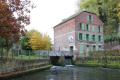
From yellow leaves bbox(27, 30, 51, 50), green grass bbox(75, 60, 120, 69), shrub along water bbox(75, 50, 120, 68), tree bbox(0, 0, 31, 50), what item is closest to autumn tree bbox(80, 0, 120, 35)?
yellow leaves bbox(27, 30, 51, 50)

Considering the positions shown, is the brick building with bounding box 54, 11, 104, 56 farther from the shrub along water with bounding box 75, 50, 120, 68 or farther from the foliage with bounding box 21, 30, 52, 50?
the foliage with bounding box 21, 30, 52, 50

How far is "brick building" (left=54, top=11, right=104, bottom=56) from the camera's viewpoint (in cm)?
6406

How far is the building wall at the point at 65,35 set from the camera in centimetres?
6500

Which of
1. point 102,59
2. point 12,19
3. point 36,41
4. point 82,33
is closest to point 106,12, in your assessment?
point 82,33

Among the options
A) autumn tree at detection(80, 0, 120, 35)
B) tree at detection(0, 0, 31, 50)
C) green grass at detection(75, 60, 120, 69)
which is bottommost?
green grass at detection(75, 60, 120, 69)

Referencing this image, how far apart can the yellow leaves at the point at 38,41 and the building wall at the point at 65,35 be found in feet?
13.0

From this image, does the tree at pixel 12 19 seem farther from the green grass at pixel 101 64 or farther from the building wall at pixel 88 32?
the building wall at pixel 88 32

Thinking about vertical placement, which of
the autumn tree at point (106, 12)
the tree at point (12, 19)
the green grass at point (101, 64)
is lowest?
the green grass at point (101, 64)

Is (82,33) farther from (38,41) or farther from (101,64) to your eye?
(101,64)

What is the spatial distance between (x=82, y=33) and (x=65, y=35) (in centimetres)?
510

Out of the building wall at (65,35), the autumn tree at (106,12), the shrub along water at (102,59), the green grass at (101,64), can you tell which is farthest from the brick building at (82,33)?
the green grass at (101,64)

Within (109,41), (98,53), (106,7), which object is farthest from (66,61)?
(106,7)

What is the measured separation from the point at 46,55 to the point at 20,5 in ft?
107

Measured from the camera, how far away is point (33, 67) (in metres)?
38.2
